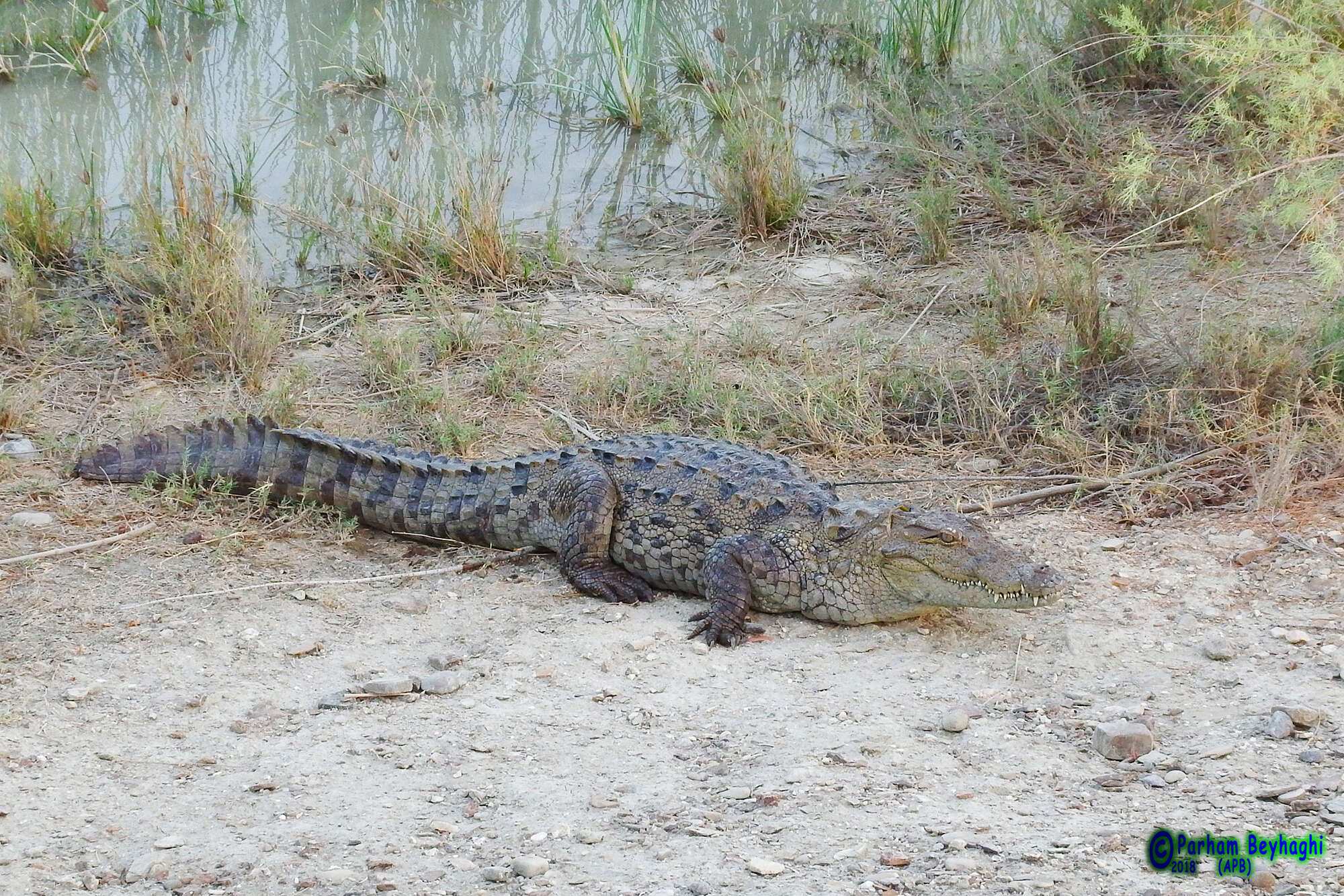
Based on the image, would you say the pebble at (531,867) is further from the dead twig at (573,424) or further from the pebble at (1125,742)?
the dead twig at (573,424)

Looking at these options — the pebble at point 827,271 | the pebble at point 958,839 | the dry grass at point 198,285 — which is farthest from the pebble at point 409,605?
the pebble at point 827,271

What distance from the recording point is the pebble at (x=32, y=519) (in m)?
5.33

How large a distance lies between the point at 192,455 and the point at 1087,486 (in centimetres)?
364

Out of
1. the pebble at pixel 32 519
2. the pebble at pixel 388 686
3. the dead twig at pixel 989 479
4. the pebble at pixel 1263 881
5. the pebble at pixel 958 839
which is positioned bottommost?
the pebble at pixel 388 686

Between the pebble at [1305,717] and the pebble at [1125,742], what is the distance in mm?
385

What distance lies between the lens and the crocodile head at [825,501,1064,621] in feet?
14.8

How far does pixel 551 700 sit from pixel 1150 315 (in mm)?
3880

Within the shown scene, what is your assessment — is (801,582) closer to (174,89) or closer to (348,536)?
(348,536)

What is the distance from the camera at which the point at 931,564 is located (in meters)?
4.66

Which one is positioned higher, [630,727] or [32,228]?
[32,228]

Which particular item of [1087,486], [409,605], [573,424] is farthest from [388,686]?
[1087,486]

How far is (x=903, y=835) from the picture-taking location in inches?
132

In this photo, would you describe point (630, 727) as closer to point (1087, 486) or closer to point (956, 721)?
point (956, 721)

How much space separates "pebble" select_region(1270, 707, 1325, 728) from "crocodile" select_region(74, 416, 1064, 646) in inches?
34.5
